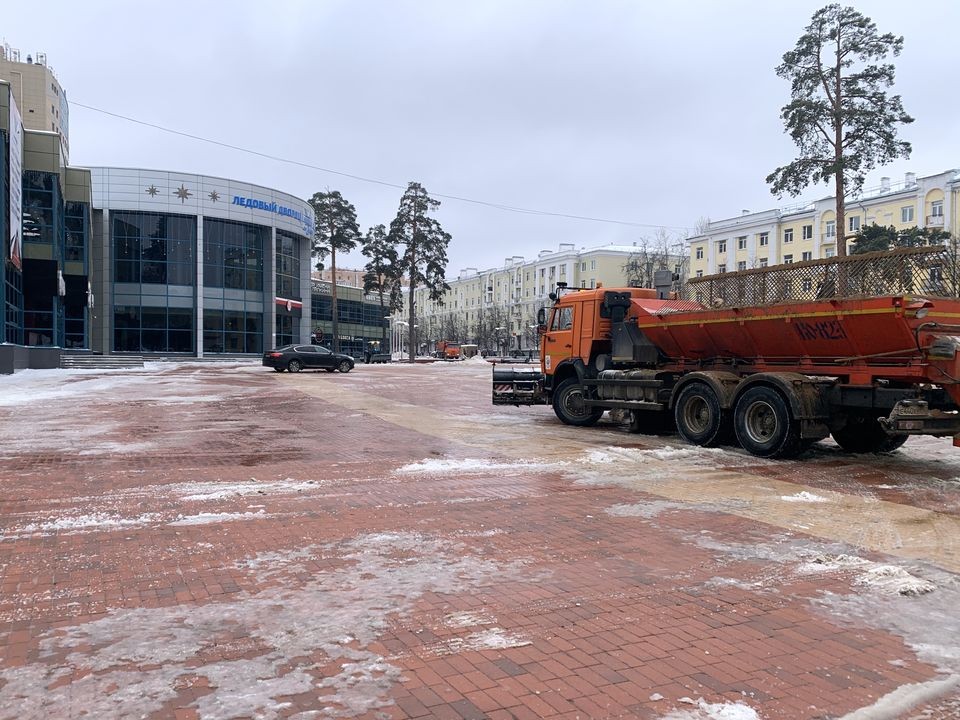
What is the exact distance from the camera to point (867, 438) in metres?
11.5

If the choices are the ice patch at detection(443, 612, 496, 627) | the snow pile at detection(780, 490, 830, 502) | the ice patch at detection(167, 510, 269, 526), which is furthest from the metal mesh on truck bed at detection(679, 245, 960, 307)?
the ice patch at detection(167, 510, 269, 526)

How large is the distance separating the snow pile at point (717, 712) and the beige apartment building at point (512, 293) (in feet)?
300

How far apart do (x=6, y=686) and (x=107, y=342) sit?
5776 cm

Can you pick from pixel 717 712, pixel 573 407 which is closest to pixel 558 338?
pixel 573 407

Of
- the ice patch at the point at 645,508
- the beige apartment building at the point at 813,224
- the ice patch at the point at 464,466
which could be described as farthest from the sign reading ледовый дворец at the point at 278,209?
the ice patch at the point at 645,508

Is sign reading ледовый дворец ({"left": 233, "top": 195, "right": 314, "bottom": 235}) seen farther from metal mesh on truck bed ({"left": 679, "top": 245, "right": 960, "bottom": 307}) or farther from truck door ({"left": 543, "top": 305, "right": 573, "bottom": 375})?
metal mesh on truck bed ({"left": 679, "top": 245, "right": 960, "bottom": 307})

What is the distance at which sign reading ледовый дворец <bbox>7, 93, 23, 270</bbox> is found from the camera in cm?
3103

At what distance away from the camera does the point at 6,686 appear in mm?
3354

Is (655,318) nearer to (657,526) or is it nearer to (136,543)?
(657,526)

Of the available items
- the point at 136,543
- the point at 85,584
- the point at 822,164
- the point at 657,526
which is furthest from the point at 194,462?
the point at 822,164

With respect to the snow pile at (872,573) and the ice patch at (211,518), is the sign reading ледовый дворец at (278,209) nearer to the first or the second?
the ice patch at (211,518)

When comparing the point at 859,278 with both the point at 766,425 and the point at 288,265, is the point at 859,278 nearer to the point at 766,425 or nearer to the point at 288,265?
the point at 766,425

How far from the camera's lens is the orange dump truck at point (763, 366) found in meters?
9.12

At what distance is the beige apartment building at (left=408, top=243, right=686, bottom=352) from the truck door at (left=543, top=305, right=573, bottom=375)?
7894cm
